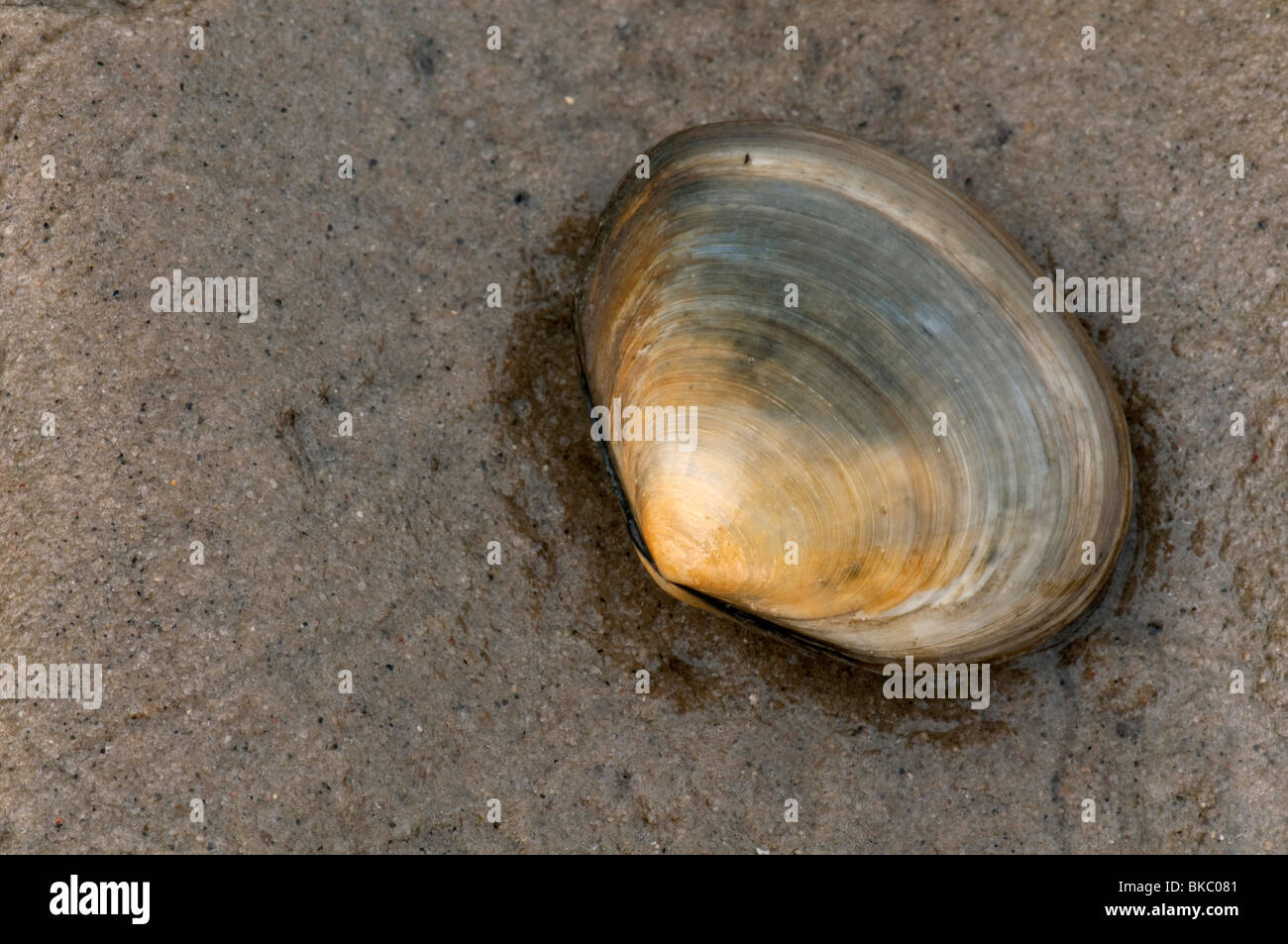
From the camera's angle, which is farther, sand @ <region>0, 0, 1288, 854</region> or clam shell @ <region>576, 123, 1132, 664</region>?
sand @ <region>0, 0, 1288, 854</region>

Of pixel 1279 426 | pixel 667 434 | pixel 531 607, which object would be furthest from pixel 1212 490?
pixel 531 607

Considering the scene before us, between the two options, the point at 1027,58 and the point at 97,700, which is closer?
the point at 97,700

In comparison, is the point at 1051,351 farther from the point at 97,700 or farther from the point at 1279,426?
the point at 97,700

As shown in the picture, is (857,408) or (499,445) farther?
(499,445)

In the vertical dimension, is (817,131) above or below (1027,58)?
below

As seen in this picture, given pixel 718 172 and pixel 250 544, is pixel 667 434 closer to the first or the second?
pixel 718 172

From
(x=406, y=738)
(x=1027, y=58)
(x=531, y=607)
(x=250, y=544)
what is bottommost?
(x=406, y=738)

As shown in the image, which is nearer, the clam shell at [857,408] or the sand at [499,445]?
the clam shell at [857,408]
